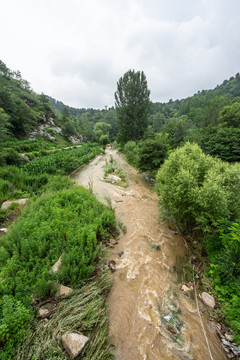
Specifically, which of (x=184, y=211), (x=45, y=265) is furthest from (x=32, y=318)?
(x=184, y=211)

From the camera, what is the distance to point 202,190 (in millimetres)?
3854

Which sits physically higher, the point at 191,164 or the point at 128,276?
the point at 191,164

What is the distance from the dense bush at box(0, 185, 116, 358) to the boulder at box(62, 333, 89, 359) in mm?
709

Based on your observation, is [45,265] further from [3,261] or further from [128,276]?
[128,276]

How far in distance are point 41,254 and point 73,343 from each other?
1.93 metres

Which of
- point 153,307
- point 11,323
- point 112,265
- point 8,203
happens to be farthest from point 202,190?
point 8,203

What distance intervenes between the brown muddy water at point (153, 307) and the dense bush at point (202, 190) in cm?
166

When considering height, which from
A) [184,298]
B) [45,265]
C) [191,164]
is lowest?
[184,298]

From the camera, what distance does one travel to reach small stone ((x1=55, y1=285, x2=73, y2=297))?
278cm

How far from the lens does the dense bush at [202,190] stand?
381 cm

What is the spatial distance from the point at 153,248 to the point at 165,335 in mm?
2346

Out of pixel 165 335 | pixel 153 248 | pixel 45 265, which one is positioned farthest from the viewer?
pixel 153 248

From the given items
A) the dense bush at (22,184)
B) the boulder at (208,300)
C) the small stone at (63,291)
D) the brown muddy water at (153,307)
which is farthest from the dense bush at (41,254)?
the boulder at (208,300)

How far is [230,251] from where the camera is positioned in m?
3.36
